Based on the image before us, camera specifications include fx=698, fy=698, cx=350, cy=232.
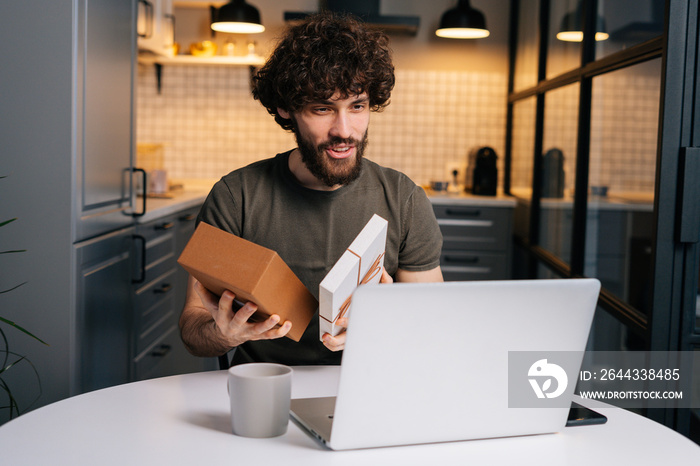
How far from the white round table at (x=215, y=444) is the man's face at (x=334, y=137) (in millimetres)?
705

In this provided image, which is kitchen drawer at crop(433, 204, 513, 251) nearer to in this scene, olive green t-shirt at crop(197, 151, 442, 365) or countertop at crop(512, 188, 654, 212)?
countertop at crop(512, 188, 654, 212)

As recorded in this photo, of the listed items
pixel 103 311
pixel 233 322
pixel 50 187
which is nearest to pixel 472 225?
pixel 103 311

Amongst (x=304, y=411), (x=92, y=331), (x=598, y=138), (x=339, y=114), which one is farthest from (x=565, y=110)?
(x=304, y=411)

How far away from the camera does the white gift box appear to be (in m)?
0.95

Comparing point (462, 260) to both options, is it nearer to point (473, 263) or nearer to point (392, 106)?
point (473, 263)

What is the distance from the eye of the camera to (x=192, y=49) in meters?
4.21

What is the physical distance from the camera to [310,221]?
1.68 metres

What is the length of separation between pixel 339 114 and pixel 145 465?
99 centimetres

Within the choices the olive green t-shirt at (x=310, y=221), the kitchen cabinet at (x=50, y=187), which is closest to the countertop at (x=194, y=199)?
the kitchen cabinet at (x=50, y=187)

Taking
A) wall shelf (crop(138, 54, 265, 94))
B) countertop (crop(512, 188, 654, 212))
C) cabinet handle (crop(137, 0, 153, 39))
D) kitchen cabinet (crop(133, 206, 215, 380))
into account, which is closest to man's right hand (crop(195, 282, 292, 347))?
countertop (crop(512, 188, 654, 212))

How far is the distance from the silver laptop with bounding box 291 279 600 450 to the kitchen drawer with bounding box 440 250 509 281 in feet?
10.2

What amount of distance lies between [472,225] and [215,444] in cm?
324

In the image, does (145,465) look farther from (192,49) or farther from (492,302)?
(192,49)

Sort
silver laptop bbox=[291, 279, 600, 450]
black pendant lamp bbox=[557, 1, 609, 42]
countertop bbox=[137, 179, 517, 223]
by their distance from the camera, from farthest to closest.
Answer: countertop bbox=[137, 179, 517, 223] < black pendant lamp bbox=[557, 1, 609, 42] < silver laptop bbox=[291, 279, 600, 450]
